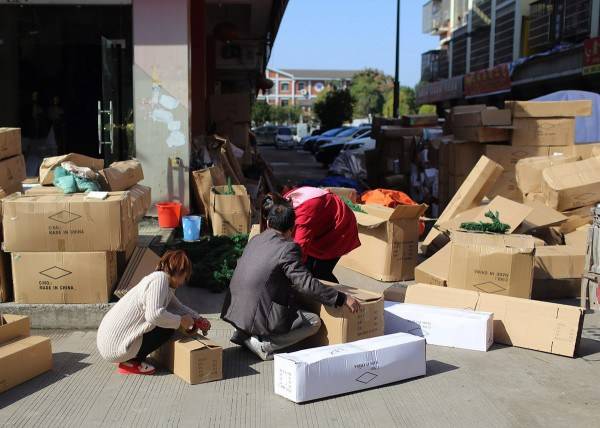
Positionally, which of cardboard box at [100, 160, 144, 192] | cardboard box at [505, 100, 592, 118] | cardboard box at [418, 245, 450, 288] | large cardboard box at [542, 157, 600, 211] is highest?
cardboard box at [505, 100, 592, 118]

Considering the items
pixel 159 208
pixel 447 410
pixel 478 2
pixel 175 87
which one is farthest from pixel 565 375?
pixel 478 2

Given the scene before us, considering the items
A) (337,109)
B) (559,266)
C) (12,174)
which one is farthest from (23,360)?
(337,109)

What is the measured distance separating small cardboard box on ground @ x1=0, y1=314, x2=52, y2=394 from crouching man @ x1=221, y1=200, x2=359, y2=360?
1355 mm

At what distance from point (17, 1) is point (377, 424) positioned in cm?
892

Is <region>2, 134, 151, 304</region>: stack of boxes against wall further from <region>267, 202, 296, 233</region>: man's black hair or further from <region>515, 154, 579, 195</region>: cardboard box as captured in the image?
<region>515, 154, 579, 195</region>: cardboard box

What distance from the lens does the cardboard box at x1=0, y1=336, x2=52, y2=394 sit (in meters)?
4.66

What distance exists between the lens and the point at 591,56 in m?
21.3

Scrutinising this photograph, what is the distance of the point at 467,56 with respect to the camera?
39.9 metres

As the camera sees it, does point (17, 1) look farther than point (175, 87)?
Yes

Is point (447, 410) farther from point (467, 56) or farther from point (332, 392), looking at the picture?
point (467, 56)

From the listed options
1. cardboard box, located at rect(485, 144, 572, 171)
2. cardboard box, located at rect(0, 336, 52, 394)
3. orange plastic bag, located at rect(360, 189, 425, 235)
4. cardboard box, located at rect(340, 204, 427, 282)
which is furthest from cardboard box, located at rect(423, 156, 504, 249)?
cardboard box, located at rect(0, 336, 52, 394)

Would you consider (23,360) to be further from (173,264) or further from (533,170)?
(533,170)

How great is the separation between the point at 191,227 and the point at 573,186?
495 cm

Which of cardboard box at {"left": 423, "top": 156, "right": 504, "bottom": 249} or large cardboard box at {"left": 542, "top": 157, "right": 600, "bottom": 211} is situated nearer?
large cardboard box at {"left": 542, "top": 157, "right": 600, "bottom": 211}
